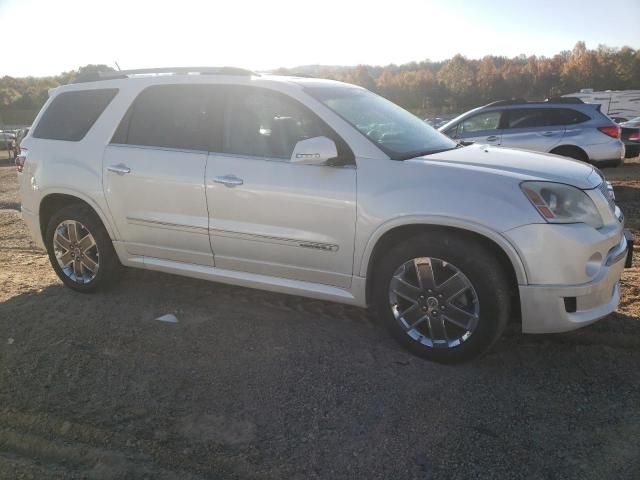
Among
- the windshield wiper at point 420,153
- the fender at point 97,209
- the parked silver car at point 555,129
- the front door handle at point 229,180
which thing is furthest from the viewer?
the parked silver car at point 555,129

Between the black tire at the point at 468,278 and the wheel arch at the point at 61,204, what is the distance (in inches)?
96.3

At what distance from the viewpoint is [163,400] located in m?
3.16

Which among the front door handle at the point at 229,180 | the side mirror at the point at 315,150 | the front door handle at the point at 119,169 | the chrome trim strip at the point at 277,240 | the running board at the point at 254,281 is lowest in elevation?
the running board at the point at 254,281

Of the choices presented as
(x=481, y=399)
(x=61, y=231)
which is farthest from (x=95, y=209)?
(x=481, y=399)

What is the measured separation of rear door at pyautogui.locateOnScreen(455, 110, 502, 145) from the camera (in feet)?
34.6

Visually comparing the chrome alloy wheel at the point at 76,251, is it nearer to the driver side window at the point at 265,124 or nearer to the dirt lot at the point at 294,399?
the dirt lot at the point at 294,399

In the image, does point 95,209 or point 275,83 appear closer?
point 275,83

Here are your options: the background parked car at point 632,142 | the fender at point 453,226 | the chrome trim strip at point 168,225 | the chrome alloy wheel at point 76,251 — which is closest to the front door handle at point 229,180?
the chrome trim strip at point 168,225

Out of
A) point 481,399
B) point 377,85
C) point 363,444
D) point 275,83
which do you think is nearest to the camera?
point 363,444

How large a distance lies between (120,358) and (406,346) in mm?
1914

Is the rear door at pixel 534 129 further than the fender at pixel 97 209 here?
Yes

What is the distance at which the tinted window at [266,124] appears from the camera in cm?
381

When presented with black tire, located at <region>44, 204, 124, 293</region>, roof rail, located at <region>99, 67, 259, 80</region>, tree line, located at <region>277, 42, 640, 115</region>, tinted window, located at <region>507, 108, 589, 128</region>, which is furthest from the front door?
tree line, located at <region>277, 42, 640, 115</region>

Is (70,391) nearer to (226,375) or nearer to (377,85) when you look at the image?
(226,375)
